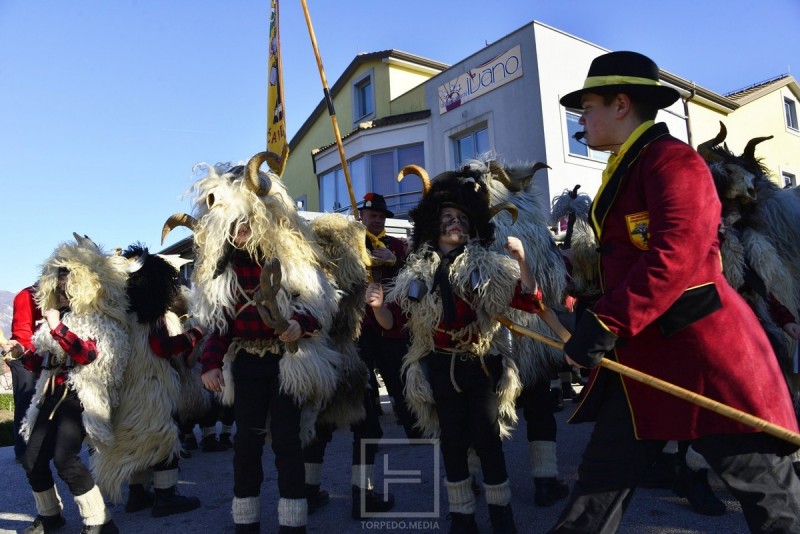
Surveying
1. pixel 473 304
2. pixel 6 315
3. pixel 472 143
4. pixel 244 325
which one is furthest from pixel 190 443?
pixel 6 315

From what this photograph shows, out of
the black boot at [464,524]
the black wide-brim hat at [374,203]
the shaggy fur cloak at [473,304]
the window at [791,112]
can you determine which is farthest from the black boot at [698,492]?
the window at [791,112]

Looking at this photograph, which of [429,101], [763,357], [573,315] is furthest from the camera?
[429,101]

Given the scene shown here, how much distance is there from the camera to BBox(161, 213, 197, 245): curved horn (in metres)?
3.43

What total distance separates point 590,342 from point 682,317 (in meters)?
0.31

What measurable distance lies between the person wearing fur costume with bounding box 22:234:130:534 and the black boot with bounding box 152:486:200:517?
44 cm

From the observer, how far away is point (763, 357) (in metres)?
1.87

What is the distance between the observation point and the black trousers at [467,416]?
3078 millimetres

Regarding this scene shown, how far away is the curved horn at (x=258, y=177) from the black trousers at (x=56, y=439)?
187 centimetres

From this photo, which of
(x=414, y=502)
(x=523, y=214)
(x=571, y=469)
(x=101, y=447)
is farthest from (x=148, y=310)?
(x=571, y=469)

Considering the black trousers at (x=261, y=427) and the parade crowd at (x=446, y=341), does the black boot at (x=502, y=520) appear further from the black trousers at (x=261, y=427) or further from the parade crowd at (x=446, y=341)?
the black trousers at (x=261, y=427)

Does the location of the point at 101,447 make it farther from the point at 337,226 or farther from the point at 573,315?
the point at 573,315

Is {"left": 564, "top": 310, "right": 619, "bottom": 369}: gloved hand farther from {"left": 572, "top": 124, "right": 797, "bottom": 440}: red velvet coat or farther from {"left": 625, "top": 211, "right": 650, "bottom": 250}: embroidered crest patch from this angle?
{"left": 625, "top": 211, "right": 650, "bottom": 250}: embroidered crest patch

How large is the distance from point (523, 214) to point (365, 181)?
41.1 ft

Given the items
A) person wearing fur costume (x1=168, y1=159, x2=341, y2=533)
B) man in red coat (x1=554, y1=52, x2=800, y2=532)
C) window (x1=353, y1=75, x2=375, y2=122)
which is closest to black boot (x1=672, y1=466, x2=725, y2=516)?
man in red coat (x1=554, y1=52, x2=800, y2=532)
